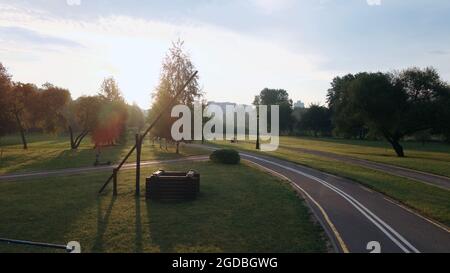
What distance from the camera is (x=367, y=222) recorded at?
51.5 ft

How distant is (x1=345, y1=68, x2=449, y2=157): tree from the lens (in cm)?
5362

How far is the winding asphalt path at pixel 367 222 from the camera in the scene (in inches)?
511

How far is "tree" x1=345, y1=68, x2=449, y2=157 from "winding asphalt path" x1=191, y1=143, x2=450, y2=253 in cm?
3333

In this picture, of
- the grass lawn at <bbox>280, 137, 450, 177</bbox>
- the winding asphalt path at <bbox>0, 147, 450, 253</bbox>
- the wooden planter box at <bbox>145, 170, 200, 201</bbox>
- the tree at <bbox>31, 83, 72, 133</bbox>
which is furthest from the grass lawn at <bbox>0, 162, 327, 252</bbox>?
the tree at <bbox>31, 83, 72, 133</bbox>

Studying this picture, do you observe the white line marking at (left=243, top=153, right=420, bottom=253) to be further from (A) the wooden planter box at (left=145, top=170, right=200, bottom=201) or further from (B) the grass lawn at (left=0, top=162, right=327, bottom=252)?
(A) the wooden planter box at (left=145, top=170, right=200, bottom=201)

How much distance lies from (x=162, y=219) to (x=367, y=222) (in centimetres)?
838

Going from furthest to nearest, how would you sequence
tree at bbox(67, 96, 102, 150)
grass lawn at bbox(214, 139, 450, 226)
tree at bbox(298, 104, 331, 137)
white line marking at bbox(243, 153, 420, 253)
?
tree at bbox(298, 104, 331, 137) → tree at bbox(67, 96, 102, 150) → grass lawn at bbox(214, 139, 450, 226) → white line marking at bbox(243, 153, 420, 253)

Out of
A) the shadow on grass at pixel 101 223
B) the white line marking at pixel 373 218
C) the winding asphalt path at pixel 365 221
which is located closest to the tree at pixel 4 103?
the shadow on grass at pixel 101 223

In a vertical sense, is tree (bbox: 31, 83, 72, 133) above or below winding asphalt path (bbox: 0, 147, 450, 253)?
above

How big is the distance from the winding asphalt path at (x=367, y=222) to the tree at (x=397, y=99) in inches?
1312

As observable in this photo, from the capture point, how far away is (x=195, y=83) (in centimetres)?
5175

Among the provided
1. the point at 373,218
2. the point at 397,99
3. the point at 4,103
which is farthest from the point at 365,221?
the point at 4,103
